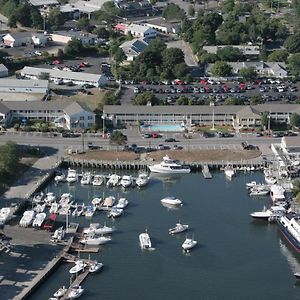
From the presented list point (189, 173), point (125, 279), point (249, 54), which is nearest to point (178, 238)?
point (125, 279)

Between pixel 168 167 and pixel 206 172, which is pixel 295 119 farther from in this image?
pixel 168 167

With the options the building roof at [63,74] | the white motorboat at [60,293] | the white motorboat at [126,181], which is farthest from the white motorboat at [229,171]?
the building roof at [63,74]

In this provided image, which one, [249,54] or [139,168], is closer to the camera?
[139,168]

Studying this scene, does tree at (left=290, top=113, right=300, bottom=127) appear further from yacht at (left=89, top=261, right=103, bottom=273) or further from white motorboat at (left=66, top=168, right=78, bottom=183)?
yacht at (left=89, top=261, right=103, bottom=273)

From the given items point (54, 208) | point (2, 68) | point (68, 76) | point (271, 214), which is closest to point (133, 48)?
point (68, 76)

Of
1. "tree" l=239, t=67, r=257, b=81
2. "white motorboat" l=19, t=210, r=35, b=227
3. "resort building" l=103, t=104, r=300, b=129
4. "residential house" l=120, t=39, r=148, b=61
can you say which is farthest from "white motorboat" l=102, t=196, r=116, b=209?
"residential house" l=120, t=39, r=148, b=61

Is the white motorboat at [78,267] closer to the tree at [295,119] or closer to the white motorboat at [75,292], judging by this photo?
the white motorboat at [75,292]

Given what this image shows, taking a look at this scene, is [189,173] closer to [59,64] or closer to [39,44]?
[59,64]
